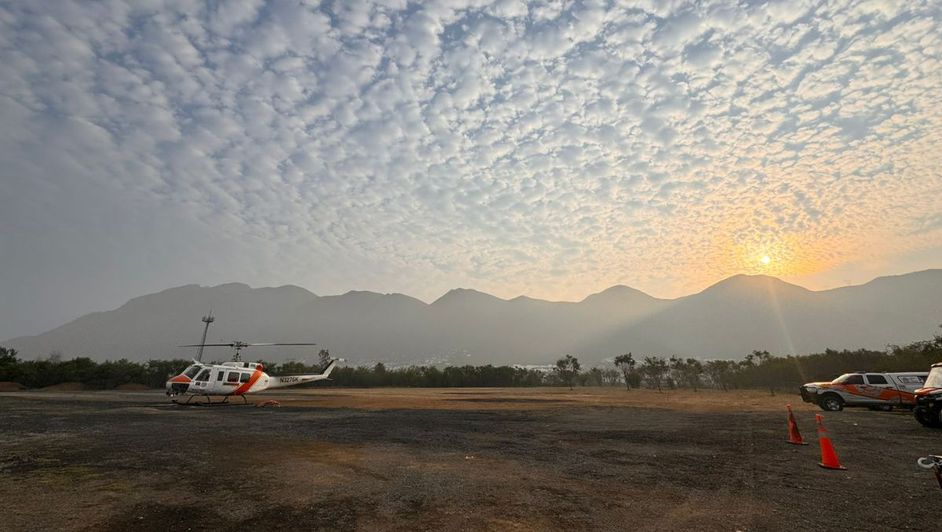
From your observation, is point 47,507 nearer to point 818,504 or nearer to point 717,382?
point 818,504

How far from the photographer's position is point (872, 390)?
65.9ft

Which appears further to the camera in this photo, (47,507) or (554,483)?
(554,483)

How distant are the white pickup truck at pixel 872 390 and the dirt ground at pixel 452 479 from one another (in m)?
8.13

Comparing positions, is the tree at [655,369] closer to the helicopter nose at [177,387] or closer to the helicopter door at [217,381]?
the helicopter door at [217,381]

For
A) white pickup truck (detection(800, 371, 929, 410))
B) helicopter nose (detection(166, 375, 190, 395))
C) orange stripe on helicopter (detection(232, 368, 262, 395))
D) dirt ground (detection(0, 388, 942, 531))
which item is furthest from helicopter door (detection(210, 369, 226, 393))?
white pickup truck (detection(800, 371, 929, 410))

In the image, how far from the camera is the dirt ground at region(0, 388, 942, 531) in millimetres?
5348

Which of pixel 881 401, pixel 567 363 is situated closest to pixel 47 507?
pixel 881 401

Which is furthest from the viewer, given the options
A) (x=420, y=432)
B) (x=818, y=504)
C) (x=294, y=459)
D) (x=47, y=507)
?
(x=420, y=432)

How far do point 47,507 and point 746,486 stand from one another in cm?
1060

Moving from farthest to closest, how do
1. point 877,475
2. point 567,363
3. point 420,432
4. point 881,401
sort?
point 567,363 → point 881,401 → point 420,432 → point 877,475

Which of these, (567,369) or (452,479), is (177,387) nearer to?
(452,479)

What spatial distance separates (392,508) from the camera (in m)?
5.73

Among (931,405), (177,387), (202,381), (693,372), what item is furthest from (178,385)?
(693,372)

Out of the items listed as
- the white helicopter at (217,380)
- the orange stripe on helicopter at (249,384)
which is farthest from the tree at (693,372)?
the white helicopter at (217,380)
